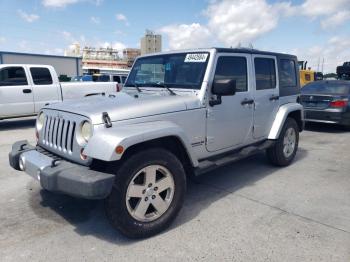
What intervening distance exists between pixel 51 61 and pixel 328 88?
24046 millimetres

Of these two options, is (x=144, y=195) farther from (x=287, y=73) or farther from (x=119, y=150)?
(x=287, y=73)

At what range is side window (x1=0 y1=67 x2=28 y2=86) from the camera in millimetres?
9289

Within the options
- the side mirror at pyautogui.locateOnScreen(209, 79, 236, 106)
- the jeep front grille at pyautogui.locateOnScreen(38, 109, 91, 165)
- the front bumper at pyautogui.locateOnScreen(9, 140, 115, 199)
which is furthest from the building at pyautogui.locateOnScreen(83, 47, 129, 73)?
the front bumper at pyautogui.locateOnScreen(9, 140, 115, 199)

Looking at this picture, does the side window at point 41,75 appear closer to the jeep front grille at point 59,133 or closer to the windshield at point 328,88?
the jeep front grille at point 59,133

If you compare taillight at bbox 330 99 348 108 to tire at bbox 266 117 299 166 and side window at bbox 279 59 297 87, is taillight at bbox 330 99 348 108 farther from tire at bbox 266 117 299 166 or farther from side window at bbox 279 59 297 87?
tire at bbox 266 117 299 166

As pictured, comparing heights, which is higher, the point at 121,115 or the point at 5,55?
the point at 5,55

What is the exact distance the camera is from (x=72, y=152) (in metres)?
3.16

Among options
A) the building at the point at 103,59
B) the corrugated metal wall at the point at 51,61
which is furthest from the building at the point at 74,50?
the corrugated metal wall at the point at 51,61

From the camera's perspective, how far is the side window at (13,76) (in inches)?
366

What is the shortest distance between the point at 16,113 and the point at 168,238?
7930mm

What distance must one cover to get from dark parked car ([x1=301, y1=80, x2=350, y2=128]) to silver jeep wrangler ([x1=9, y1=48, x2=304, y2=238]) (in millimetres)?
4608

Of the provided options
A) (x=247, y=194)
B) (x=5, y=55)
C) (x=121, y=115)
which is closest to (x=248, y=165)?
(x=247, y=194)

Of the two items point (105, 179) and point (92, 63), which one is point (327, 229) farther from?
point (92, 63)

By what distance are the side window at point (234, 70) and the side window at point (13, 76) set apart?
737cm
